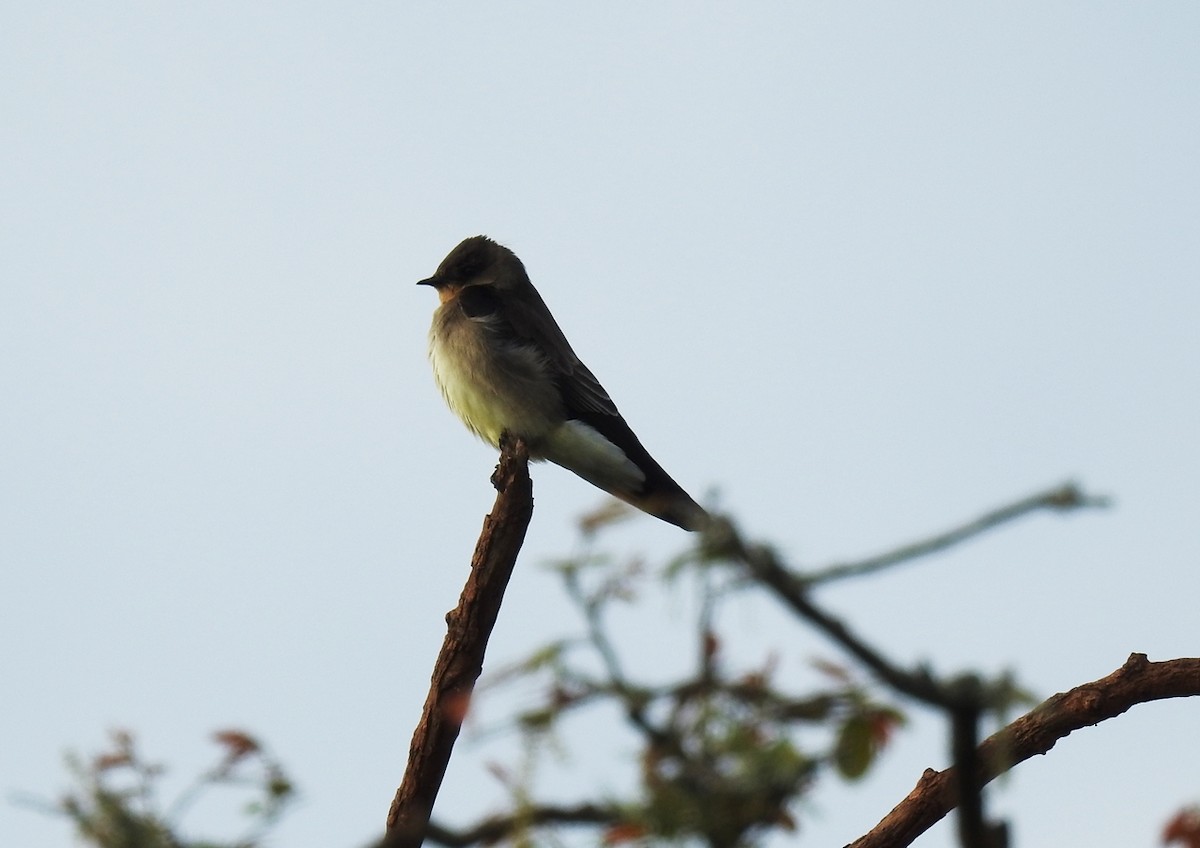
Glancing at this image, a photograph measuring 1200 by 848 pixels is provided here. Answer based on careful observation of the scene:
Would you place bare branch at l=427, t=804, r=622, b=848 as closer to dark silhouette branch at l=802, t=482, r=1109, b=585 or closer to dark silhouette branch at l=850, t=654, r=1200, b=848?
dark silhouette branch at l=802, t=482, r=1109, b=585

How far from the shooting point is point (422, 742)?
6.75 m

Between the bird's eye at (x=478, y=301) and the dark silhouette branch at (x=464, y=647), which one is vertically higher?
the bird's eye at (x=478, y=301)

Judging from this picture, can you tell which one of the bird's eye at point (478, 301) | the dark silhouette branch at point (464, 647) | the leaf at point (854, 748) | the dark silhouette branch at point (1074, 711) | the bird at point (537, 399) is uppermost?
the bird's eye at point (478, 301)

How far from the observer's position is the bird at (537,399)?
422 inches

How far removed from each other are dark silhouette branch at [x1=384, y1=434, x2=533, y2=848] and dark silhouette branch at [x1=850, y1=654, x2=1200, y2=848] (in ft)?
6.23

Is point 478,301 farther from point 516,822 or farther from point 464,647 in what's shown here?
point 516,822

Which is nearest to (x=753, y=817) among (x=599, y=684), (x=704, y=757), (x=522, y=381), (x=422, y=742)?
(x=704, y=757)

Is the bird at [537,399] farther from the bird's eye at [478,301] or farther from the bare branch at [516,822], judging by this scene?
the bare branch at [516,822]

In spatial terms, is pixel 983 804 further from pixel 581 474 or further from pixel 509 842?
pixel 581 474

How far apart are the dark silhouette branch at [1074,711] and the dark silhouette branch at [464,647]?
1.90m

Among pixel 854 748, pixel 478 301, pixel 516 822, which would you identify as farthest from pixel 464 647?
pixel 478 301

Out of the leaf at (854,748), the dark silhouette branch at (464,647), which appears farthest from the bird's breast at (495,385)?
the leaf at (854,748)

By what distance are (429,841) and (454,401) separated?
826 cm

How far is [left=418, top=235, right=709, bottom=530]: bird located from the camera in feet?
35.2
